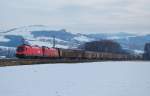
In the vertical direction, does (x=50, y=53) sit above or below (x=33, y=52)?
below

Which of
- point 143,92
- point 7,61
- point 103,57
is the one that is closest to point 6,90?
point 143,92

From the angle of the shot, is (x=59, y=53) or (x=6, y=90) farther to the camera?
(x=59, y=53)

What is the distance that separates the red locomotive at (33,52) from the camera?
7112cm

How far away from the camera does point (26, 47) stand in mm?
70312

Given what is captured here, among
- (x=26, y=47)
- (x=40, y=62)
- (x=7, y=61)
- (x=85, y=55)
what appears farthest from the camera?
(x=85, y=55)

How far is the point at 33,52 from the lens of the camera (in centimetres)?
7306

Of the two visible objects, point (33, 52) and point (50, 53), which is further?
point (50, 53)

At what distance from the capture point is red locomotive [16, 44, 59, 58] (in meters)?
71.1

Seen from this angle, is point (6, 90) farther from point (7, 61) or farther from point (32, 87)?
point (7, 61)

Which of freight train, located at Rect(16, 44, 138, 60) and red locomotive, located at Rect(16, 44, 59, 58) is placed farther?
freight train, located at Rect(16, 44, 138, 60)

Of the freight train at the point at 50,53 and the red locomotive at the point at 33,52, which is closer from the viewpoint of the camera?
the red locomotive at the point at 33,52

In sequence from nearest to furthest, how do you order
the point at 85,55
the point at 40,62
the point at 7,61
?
the point at 7,61
the point at 40,62
the point at 85,55

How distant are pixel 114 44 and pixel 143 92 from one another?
7005 inches

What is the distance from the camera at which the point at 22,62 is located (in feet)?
180
